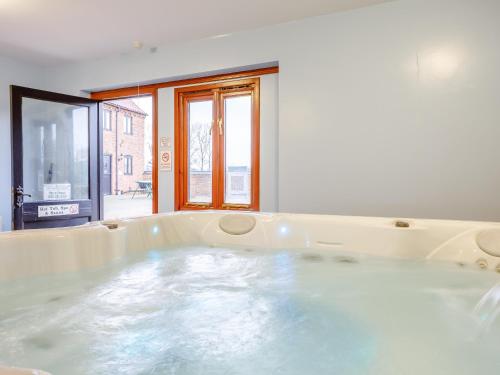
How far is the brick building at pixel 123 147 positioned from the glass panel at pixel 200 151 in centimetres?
813

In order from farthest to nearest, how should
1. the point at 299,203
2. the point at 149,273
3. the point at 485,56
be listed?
the point at 299,203, the point at 485,56, the point at 149,273

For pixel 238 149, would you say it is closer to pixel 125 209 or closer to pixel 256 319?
pixel 256 319

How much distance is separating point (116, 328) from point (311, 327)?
1.78ft

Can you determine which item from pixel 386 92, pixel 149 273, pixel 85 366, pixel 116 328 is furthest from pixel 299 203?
pixel 85 366

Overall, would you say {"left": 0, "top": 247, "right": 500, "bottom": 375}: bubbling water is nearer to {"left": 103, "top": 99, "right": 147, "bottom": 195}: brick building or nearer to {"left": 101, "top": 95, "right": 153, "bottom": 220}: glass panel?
{"left": 101, "top": 95, "right": 153, "bottom": 220}: glass panel

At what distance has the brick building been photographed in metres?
11.1

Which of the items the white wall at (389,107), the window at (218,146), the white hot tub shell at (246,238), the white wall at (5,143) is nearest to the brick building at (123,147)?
the white wall at (5,143)

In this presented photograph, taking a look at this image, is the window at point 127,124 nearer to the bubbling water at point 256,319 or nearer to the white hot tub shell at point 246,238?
the white hot tub shell at point 246,238

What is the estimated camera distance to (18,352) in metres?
0.81

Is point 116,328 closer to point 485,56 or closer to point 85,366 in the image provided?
point 85,366

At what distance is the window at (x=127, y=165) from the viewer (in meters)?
12.0

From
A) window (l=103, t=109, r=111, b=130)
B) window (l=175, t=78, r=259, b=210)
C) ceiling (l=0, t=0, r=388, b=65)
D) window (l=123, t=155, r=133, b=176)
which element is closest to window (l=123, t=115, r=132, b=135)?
window (l=103, t=109, r=111, b=130)

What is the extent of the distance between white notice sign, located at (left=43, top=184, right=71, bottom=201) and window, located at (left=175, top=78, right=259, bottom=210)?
1282mm

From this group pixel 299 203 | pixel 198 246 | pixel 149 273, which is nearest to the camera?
pixel 149 273
